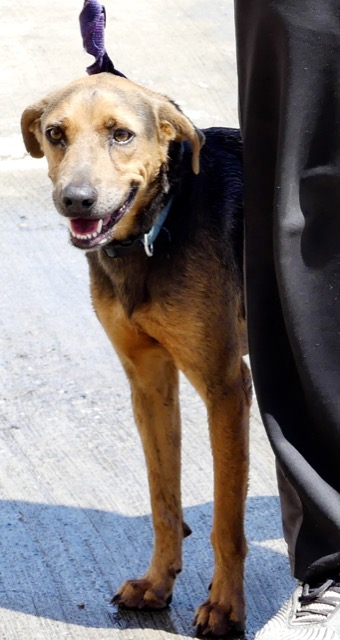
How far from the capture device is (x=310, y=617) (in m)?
2.90

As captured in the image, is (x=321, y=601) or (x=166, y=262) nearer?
(x=321, y=601)

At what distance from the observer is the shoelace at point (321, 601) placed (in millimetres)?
2891

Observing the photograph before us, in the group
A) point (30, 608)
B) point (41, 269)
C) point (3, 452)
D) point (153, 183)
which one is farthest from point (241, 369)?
point (41, 269)

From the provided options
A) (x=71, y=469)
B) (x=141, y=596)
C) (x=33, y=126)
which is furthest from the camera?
(x=71, y=469)

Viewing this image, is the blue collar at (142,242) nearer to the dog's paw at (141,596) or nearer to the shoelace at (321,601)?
the dog's paw at (141,596)

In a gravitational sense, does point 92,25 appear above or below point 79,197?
above

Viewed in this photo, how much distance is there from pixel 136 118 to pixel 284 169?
2.88 ft

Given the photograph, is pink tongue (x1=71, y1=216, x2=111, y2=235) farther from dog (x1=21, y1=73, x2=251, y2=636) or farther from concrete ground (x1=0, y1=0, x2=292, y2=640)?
concrete ground (x1=0, y1=0, x2=292, y2=640)

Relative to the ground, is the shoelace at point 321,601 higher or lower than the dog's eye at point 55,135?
lower

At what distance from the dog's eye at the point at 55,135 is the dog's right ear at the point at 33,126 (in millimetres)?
163

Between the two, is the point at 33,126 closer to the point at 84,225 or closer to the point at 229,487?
the point at 84,225

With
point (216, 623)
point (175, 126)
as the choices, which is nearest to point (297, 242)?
point (175, 126)

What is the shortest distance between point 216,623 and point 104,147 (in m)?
1.36

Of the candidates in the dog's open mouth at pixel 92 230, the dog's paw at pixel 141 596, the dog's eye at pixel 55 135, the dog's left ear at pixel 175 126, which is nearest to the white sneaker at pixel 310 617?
the dog's paw at pixel 141 596
